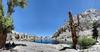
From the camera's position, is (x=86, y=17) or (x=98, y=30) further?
(x=86, y=17)

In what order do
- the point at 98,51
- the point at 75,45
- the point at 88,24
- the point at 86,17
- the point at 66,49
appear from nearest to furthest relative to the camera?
the point at 98,51 → the point at 66,49 → the point at 75,45 → the point at 88,24 → the point at 86,17

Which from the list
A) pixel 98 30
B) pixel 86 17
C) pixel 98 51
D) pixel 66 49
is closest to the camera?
pixel 98 51

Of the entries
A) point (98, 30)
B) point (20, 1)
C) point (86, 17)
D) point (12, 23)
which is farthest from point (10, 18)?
point (86, 17)

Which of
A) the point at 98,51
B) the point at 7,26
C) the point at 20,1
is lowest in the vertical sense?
the point at 98,51

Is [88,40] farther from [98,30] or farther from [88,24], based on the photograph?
[88,24]

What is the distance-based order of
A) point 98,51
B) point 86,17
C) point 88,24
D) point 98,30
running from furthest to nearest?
point 86,17
point 88,24
point 98,30
point 98,51

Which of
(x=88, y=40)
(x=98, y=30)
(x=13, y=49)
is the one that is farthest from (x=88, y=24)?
(x=13, y=49)

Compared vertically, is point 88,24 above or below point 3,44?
above

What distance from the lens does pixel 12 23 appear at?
5512cm

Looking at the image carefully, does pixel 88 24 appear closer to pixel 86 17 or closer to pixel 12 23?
pixel 86 17

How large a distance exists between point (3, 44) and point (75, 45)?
1452 centimetres

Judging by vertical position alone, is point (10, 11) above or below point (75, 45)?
above

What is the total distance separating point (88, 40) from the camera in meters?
58.4

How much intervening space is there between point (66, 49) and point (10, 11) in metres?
13.6
